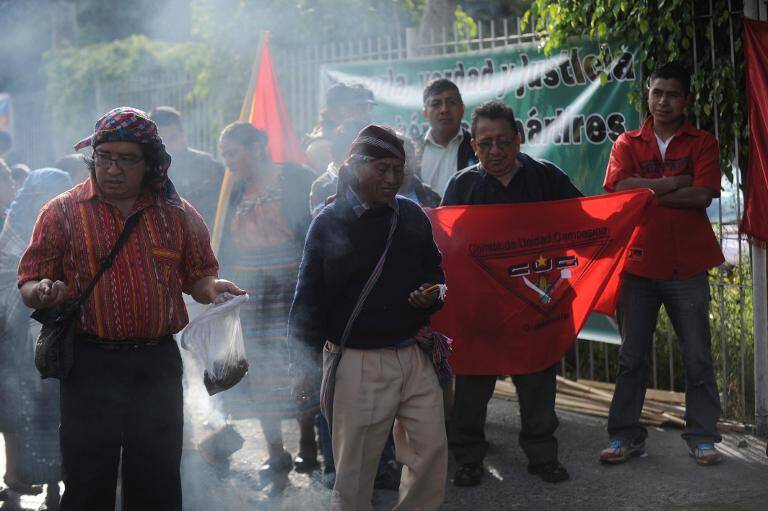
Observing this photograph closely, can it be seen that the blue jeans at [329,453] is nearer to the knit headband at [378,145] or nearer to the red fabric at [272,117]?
A: the knit headband at [378,145]

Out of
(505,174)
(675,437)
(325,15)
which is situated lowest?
(675,437)

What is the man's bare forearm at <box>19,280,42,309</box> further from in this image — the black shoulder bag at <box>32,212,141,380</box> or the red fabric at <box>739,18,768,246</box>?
the red fabric at <box>739,18,768,246</box>

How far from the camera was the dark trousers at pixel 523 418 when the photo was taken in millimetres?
5629

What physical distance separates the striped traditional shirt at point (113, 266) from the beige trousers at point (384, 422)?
83 cm

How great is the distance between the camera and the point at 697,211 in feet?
18.4

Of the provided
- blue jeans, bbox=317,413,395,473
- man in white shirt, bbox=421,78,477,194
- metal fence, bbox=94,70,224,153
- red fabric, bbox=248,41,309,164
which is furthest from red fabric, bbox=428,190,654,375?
metal fence, bbox=94,70,224,153

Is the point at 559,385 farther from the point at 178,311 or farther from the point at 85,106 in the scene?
the point at 85,106

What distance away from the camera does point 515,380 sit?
575 cm

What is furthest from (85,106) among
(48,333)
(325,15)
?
(48,333)

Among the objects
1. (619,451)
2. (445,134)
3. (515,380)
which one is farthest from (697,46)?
(619,451)

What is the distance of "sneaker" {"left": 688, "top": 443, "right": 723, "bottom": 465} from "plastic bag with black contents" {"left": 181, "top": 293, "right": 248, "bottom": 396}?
3.01m

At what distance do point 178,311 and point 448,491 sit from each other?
7.40 ft

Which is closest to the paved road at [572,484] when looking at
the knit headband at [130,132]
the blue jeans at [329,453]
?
the blue jeans at [329,453]

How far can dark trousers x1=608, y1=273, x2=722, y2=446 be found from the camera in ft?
18.4
